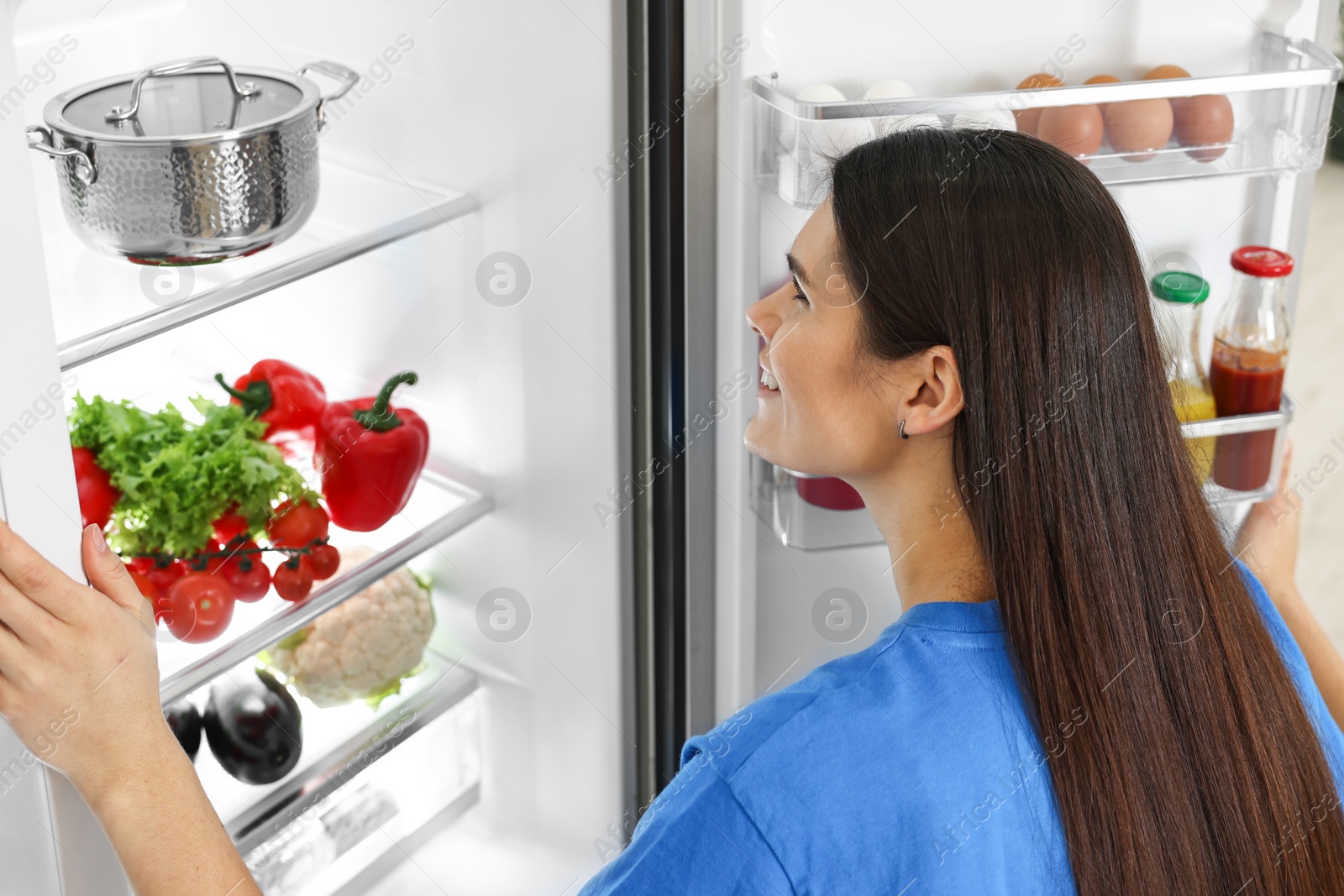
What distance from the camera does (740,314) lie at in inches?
47.1

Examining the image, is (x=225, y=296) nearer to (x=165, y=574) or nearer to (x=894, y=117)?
(x=165, y=574)

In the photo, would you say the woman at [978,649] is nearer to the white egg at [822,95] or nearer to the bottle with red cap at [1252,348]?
the white egg at [822,95]

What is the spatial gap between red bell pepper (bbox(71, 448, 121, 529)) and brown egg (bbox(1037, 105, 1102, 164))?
2.91 feet

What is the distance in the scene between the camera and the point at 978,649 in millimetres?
854

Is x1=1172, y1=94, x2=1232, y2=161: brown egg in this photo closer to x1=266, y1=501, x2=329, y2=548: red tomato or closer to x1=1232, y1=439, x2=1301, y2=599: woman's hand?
x1=1232, y1=439, x2=1301, y2=599: woman's hand

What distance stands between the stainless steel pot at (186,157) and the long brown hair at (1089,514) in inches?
17.8

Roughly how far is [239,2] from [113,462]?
1.48 feet

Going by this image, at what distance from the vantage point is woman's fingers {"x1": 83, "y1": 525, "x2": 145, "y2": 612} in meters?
0.83

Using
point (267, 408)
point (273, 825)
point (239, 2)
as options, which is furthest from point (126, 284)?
point (273, 825)

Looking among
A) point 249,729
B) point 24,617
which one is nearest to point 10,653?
point 24,617

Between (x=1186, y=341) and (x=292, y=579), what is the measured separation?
2.91 feet

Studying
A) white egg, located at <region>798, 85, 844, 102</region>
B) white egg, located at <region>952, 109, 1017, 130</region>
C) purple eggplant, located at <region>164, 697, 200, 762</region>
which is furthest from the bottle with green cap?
purple eggplant, located at <region>164, 697, 200, 762</region>

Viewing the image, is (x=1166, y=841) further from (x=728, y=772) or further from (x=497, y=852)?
(x=497, y=852)

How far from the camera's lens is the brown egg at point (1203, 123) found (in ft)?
3.80
